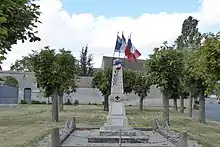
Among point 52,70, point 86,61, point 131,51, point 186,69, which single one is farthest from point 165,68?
point 86,61

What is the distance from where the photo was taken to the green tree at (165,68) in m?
24.2

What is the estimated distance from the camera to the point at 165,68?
79.7 ft

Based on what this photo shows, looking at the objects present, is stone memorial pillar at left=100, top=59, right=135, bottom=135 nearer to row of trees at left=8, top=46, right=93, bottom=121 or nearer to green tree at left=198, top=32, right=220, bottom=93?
green tree at left=198, top=32, right=220, bottom=93

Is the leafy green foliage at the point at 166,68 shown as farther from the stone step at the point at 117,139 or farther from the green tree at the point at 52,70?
the stone step at the point at 117,139

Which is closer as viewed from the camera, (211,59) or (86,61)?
(211,59)

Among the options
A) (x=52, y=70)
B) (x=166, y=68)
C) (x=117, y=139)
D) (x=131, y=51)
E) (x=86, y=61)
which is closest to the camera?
(x=117, y=139)

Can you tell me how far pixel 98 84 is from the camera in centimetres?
4300

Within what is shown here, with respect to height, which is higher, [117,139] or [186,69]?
[186,69]

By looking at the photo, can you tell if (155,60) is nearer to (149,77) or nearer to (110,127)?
(149,77)

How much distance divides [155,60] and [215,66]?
8233 mm

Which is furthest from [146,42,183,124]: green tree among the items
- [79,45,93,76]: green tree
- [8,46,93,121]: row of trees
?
[79,45,93,76]: green tree

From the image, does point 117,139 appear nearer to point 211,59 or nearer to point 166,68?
point 211,59

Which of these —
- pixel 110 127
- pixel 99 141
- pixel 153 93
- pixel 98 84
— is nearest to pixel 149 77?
pixel 110 127

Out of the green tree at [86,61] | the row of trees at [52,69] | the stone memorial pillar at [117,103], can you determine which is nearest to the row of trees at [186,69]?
the stone memorial pillar at [117,103]
